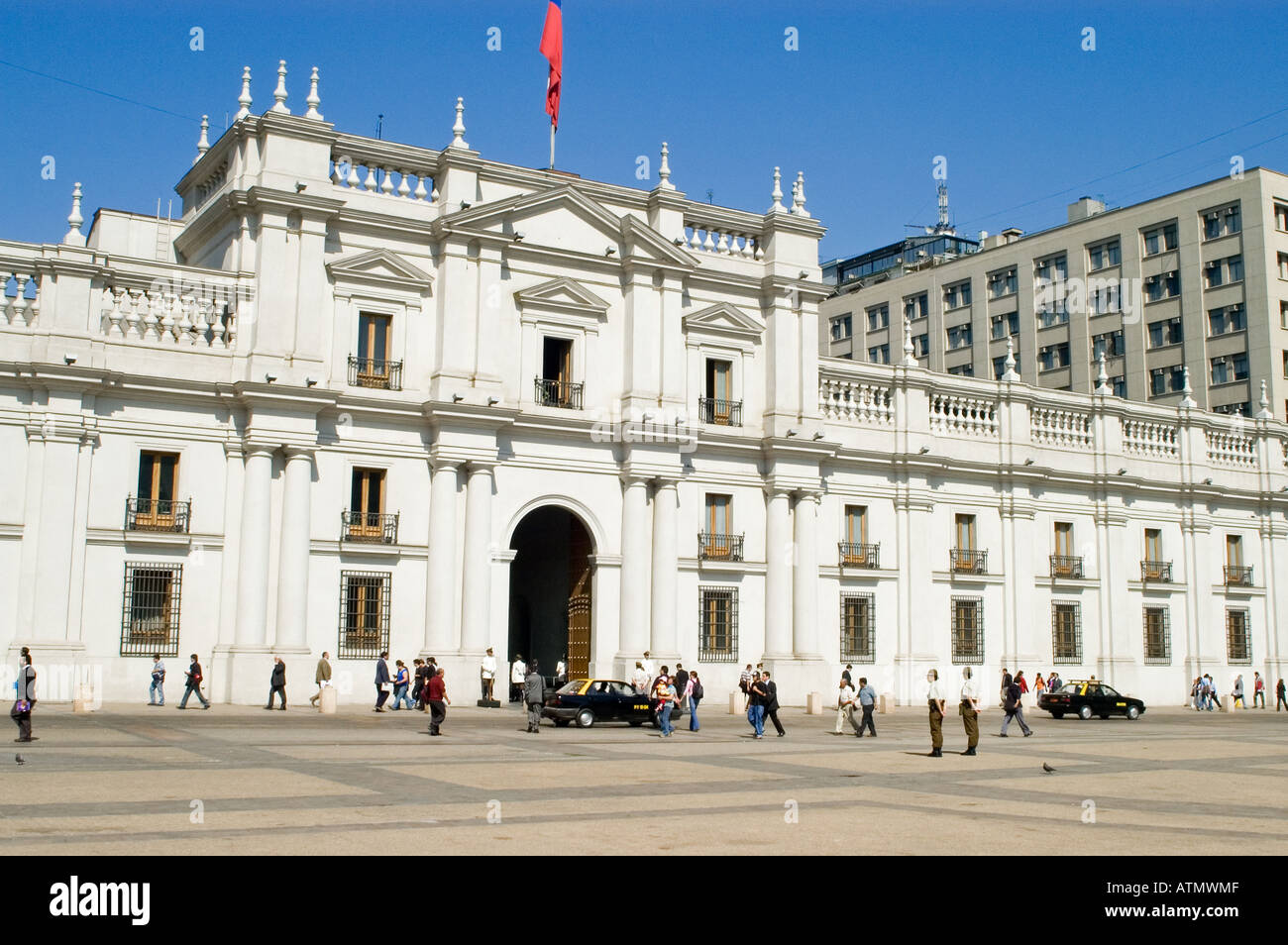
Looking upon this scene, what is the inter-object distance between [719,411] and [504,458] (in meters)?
7.87

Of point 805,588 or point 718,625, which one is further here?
point 805,588

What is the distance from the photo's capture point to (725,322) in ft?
134

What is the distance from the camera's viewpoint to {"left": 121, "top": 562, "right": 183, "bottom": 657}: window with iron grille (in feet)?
102

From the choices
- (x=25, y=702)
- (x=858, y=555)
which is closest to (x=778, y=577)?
(x=858, y=555)

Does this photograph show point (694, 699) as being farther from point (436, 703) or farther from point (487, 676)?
point (487, 676)

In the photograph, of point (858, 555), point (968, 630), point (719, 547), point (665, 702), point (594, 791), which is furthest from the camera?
point (968, 630)

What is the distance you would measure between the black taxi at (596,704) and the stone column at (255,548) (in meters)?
7.81

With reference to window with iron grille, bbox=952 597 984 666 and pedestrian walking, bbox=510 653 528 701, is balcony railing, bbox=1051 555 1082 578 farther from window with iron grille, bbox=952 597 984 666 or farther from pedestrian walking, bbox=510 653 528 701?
pedestrian walking, bbox=510 653 528 701

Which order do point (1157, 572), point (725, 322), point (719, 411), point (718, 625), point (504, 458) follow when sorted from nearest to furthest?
point (504, 458) < point (718, 625) < point (719, 411) < point (725, 322) < point (1157, 572)

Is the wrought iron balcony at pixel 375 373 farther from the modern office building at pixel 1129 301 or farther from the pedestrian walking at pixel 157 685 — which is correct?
the modern office building at pixel 1129 301

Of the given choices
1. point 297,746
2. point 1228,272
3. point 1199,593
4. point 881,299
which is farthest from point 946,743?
point 881,299

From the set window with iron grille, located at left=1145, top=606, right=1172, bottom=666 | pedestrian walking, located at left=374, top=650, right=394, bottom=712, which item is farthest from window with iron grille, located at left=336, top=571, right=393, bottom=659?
window with iron grille, located at left=1145, top=606, right=1172, bottom=666

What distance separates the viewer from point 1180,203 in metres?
68.1
